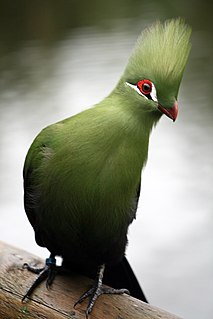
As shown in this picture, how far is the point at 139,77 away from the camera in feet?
4.90

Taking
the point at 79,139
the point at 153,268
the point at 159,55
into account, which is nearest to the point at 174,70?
the point at 159,55

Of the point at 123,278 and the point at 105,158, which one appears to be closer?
the point at 105,158

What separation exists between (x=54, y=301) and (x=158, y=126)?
9.79ft

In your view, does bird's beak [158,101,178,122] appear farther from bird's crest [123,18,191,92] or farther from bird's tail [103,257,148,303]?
bird's tail [103,257,148,303]

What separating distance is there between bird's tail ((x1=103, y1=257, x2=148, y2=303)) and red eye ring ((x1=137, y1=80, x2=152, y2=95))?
61 cm

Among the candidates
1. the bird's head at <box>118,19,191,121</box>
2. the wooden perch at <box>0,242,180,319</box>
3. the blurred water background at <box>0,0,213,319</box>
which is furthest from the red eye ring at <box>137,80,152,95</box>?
the blurred water background at <box>0,0,213,319</box>

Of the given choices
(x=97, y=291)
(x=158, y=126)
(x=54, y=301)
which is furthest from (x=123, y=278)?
(x=158, y=126)

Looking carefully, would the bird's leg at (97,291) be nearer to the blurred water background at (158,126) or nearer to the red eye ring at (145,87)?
the red eye ring at (145,87)

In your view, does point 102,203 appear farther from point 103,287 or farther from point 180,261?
point 180,261

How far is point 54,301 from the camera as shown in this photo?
172cm

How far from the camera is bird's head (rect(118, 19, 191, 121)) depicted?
146cm

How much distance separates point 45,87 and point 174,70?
3916 millimetres

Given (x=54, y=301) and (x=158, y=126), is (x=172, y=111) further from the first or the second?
(x=158, y=126)

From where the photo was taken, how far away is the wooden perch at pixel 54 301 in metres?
1.67
